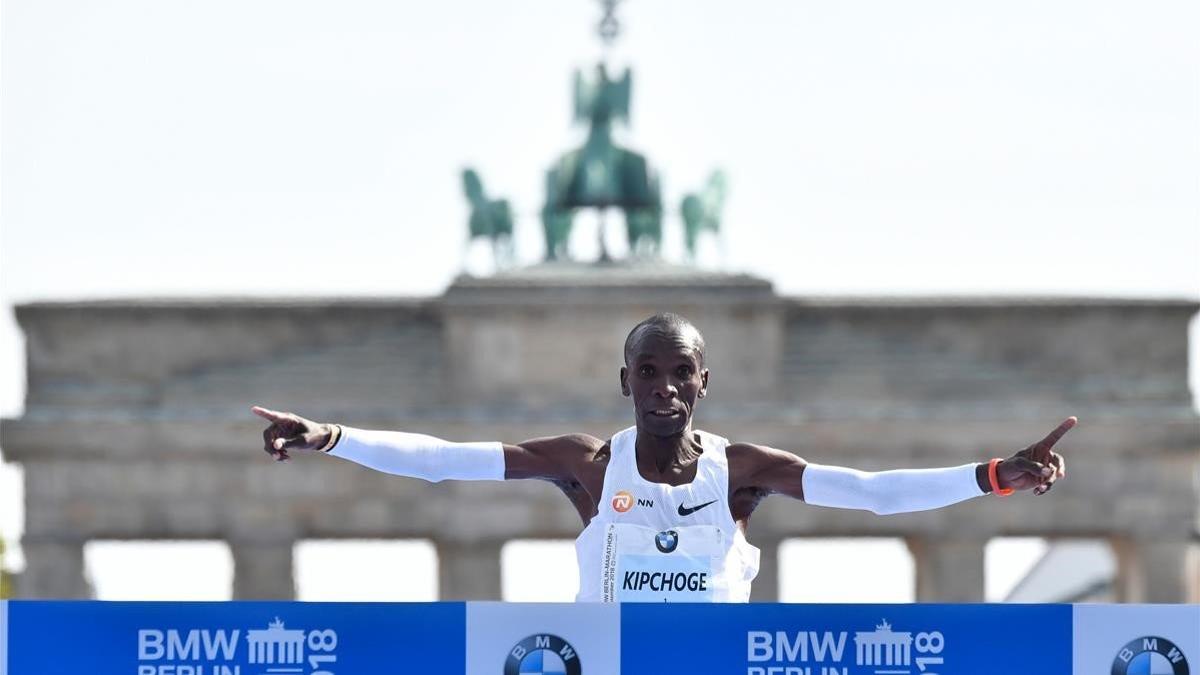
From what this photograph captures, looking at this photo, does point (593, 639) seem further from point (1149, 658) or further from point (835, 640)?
point (1149, 658)

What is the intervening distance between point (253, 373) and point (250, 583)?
3857 mm

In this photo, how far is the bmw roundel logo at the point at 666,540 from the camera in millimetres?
8297

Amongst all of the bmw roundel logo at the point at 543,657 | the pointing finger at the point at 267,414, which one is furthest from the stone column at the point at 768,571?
the bmw roundel logo at the point at 543,657

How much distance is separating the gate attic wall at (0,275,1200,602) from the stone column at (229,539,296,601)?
0.05 metres

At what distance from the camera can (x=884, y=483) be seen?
8.73 meters

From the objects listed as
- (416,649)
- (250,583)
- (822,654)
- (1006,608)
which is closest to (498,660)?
(416,649)

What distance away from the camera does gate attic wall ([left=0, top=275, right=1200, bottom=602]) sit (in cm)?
4888

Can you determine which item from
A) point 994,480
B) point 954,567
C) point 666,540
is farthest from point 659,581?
point 954,567

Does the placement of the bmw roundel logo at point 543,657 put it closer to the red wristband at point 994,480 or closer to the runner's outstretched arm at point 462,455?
the runner's outstretched arm at point 462,455

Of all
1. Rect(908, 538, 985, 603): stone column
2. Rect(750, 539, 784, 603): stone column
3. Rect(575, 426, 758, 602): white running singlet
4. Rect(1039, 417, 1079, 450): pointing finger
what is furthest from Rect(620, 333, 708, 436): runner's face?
Rect(908, 538, 985, 603): stone column

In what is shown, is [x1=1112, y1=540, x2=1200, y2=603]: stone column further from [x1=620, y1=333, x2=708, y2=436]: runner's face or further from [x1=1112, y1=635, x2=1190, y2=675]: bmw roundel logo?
[x1=1112, y1=635, x2=1190, y2=675]: bmw roundel logo

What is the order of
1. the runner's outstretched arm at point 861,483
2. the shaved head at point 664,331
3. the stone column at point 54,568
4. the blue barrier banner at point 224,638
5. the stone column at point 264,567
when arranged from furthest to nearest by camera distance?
the stone column at point 264,567, the stone column at point 54,568, the runner's outstretched arm at point 861,483, the shaved head at point 664,331, the blue barrier banner at point 224,638

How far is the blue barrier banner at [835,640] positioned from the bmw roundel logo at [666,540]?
885 mm

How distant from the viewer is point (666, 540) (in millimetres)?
8320
